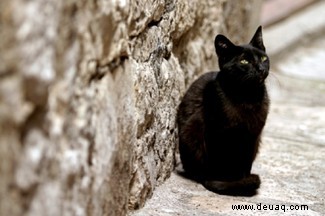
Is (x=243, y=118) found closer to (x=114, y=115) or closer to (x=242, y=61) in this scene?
(x=242, y=61)

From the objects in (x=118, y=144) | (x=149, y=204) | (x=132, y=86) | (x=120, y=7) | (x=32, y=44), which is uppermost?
(x=120, y=7)

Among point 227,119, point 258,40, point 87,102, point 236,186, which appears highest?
point 258,40

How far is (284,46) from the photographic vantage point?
263 inches

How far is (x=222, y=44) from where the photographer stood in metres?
3.26

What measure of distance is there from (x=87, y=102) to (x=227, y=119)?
4.14 feet

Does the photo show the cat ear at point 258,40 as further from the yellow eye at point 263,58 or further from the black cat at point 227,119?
the yellow eye at point 263,58

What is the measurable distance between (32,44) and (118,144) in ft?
2.69

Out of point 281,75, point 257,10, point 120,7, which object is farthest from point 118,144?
point 281,75

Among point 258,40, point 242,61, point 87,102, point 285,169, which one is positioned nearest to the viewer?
point 87,102

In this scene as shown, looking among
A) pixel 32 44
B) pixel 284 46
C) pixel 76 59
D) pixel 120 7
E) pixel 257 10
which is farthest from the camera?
pixel 284 46

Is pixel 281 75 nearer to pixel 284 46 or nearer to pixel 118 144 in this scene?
pixel 284 46

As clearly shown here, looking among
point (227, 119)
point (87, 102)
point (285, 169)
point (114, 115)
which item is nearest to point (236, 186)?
point (227, 119)

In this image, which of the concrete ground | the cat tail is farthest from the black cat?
the concrete ground

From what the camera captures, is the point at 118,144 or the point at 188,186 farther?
the point at 188,186
